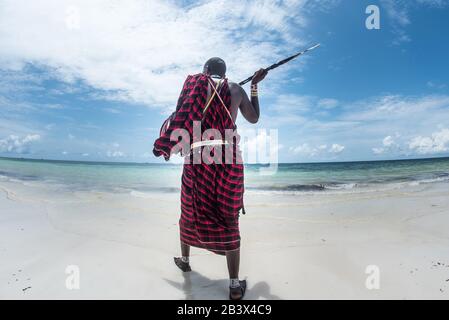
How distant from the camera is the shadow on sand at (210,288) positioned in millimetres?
2227

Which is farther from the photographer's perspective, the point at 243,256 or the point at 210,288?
the point at 243,256

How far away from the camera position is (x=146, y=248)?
320 cm

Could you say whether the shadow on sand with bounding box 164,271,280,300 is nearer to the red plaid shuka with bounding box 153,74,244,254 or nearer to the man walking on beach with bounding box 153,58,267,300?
the man walking on beach with bounding box 153,58,267,300

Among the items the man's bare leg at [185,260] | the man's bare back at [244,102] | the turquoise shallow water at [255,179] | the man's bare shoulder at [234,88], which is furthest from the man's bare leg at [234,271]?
the turquoise shallow water at [255,179]

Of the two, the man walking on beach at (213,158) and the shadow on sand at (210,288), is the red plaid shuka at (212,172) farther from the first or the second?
the shadow on sand at (210,288)

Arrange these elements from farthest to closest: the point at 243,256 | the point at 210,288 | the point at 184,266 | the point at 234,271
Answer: the point at 243,256 < the point at 184,266 < the point at 210,288 < the point at 234,271

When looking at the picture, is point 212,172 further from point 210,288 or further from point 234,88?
point 210,288

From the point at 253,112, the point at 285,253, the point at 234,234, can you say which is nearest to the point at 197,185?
the point at 234,234

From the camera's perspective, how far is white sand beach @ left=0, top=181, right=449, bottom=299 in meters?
2.25

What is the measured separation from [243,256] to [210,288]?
29.7 inches

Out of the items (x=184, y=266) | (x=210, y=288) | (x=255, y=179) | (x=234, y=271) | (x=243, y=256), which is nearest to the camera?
(x=234, y=271)

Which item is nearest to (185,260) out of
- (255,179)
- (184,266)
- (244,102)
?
(184,266)

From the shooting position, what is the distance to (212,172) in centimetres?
223
